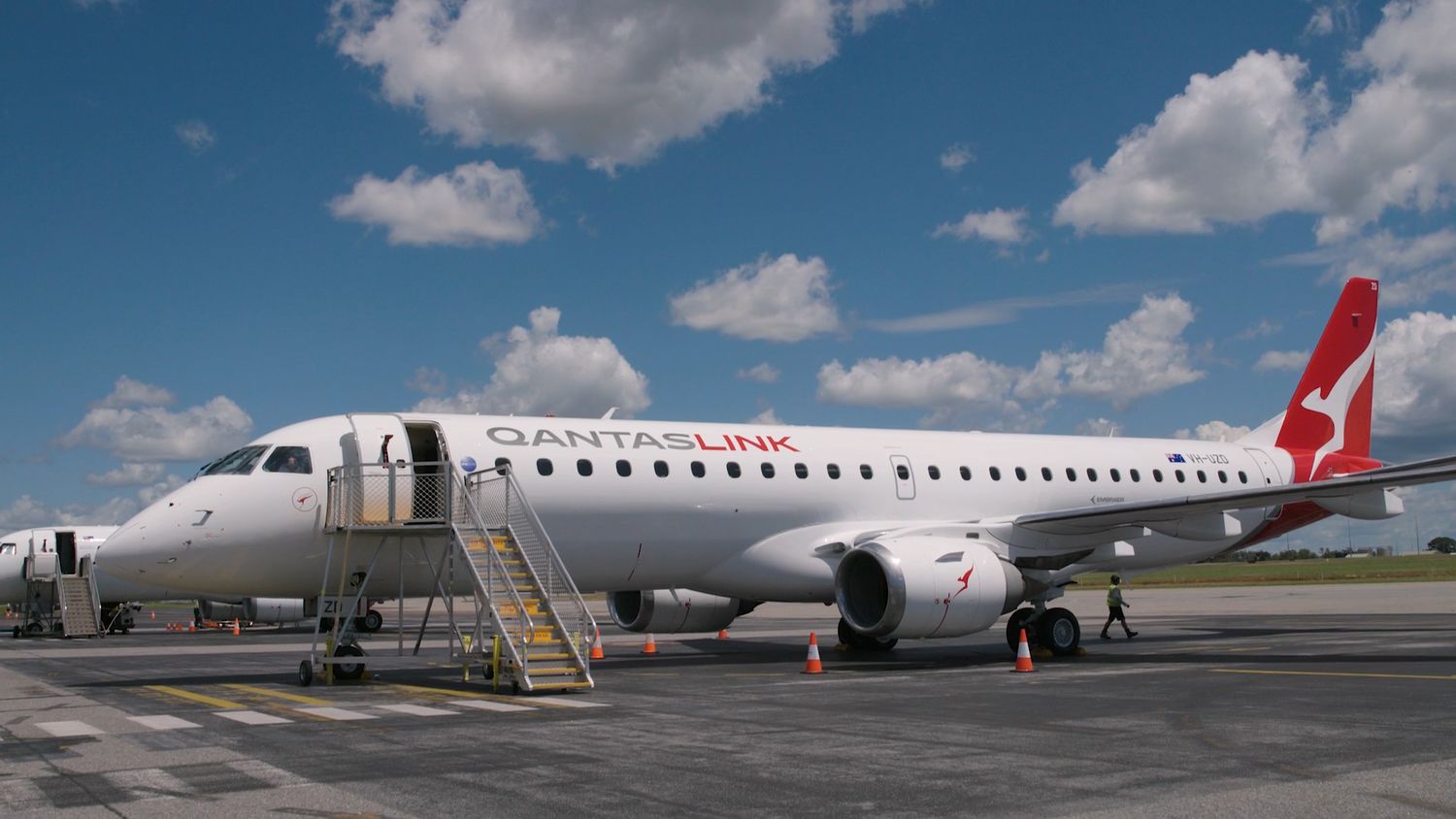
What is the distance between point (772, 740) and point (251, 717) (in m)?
5.96

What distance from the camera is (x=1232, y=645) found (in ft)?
76.9

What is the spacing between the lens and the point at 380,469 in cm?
1791

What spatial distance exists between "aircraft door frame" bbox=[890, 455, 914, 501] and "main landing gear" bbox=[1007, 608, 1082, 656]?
2.91m

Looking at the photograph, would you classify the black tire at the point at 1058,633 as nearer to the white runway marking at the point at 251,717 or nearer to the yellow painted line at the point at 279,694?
the yellow painted line at the point at 279,694

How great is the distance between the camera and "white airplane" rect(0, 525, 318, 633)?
136 ft

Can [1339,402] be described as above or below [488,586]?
above

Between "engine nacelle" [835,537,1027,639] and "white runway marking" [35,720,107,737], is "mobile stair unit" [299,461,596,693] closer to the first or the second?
"white runway marking" [35,720,107,737]

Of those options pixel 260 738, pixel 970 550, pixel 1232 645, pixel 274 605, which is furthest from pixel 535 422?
pixel 274 605

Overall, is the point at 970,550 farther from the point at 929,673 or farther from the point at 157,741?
the point at 157,741

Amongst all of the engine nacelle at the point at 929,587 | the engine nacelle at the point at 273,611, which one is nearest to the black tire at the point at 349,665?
the engine nacelle at the point at 929,587

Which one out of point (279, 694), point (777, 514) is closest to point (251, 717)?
point (279, 694)

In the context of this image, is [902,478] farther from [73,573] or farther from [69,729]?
[73,573]

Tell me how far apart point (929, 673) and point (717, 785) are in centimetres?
1030

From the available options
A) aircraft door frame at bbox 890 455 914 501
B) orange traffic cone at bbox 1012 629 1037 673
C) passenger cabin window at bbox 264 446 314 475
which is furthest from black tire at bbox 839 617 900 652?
passenger cabin window at bbox 264 446 314 475
